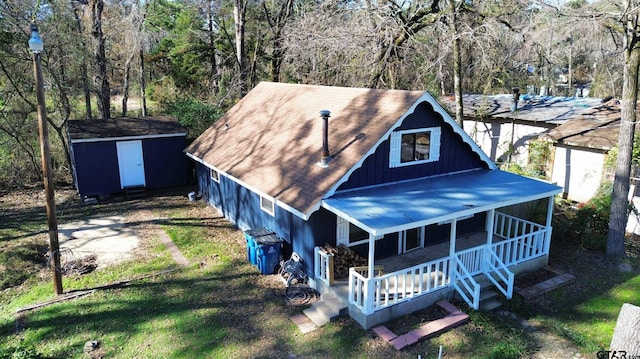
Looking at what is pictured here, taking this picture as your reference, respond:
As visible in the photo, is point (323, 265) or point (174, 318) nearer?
point (174, 318)

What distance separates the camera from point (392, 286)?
9.83 metres

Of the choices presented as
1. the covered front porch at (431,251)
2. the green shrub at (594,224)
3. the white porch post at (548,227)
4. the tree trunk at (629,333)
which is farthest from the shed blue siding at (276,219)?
the green shrub at (594,224)

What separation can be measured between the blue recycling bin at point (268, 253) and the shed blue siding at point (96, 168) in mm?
9804

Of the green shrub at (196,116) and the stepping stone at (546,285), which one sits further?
the green shrub at (196,116)

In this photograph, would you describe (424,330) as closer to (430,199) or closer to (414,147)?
(430,199)

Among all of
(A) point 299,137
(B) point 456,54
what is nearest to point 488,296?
(A) point 299,137

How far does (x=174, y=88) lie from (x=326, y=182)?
91.4 feet

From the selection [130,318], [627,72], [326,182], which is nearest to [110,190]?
[130,318]

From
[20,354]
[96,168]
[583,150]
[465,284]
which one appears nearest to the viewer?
[20,354]

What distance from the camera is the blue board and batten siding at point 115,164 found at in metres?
17.3

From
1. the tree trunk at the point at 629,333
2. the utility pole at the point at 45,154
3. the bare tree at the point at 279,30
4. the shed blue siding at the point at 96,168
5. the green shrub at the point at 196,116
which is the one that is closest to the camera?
the tree trunk at the point at 629,333

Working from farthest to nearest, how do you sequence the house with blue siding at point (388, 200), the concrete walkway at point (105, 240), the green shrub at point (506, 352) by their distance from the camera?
the concrete walkway at point (105, 240) < the house with blue siding at point (388, 200) < the green shrub at point (506, 352)

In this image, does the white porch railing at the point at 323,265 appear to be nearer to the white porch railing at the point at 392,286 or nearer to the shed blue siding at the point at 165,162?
the white porch railing at the point at 392,286

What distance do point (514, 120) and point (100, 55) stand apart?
65.7 ft
